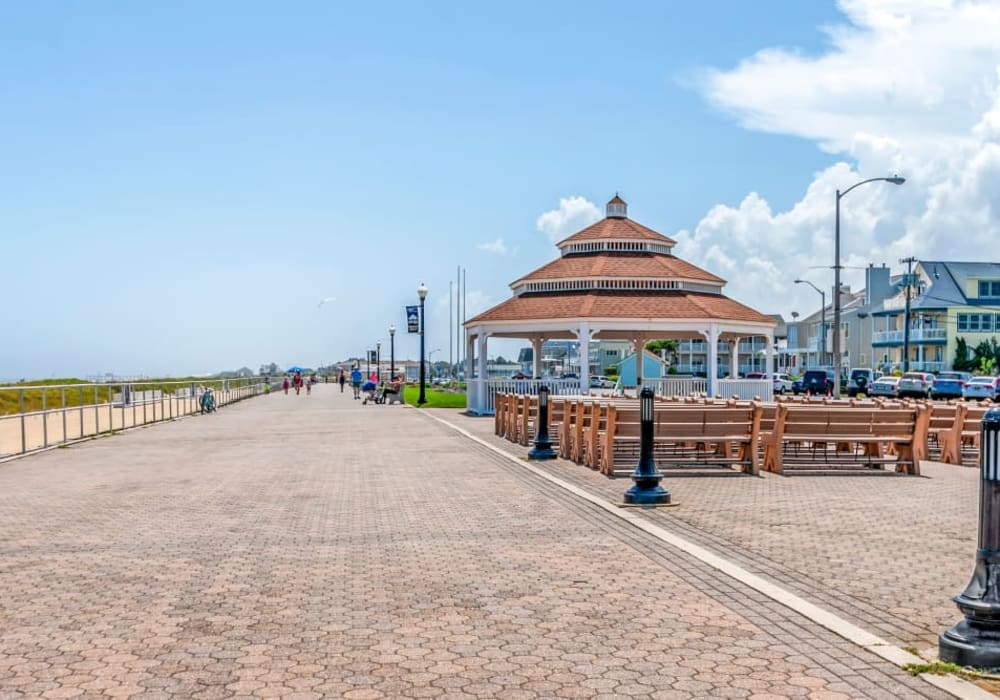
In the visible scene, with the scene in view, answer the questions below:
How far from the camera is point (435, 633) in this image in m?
6.30

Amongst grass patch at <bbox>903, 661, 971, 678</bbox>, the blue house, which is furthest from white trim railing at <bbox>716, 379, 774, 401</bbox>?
grass patch at <bbox>903, 661, 971, 678</bbox>

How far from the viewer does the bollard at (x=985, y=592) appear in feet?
18.2

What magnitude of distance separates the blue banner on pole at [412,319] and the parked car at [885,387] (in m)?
27.1

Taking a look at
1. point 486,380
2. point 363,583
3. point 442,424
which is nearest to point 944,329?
point 486,380

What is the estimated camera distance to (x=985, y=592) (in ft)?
18.5

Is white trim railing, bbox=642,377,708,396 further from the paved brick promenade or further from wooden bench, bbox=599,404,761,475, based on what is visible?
the paved brick promenade

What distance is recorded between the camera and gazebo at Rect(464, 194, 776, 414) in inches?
1372

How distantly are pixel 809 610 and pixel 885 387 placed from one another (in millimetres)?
59194

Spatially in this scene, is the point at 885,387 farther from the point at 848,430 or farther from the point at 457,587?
the point at 457,587

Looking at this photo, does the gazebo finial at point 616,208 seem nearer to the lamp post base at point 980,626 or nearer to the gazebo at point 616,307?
the gazebo at point 616,307

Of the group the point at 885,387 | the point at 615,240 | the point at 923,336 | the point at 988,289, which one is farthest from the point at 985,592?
the point at 988,289

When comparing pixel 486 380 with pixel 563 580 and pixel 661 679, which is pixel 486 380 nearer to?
pixel 563 580

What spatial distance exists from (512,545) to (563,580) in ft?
5.09

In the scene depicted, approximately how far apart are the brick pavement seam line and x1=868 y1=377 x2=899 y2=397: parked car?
53517mm
